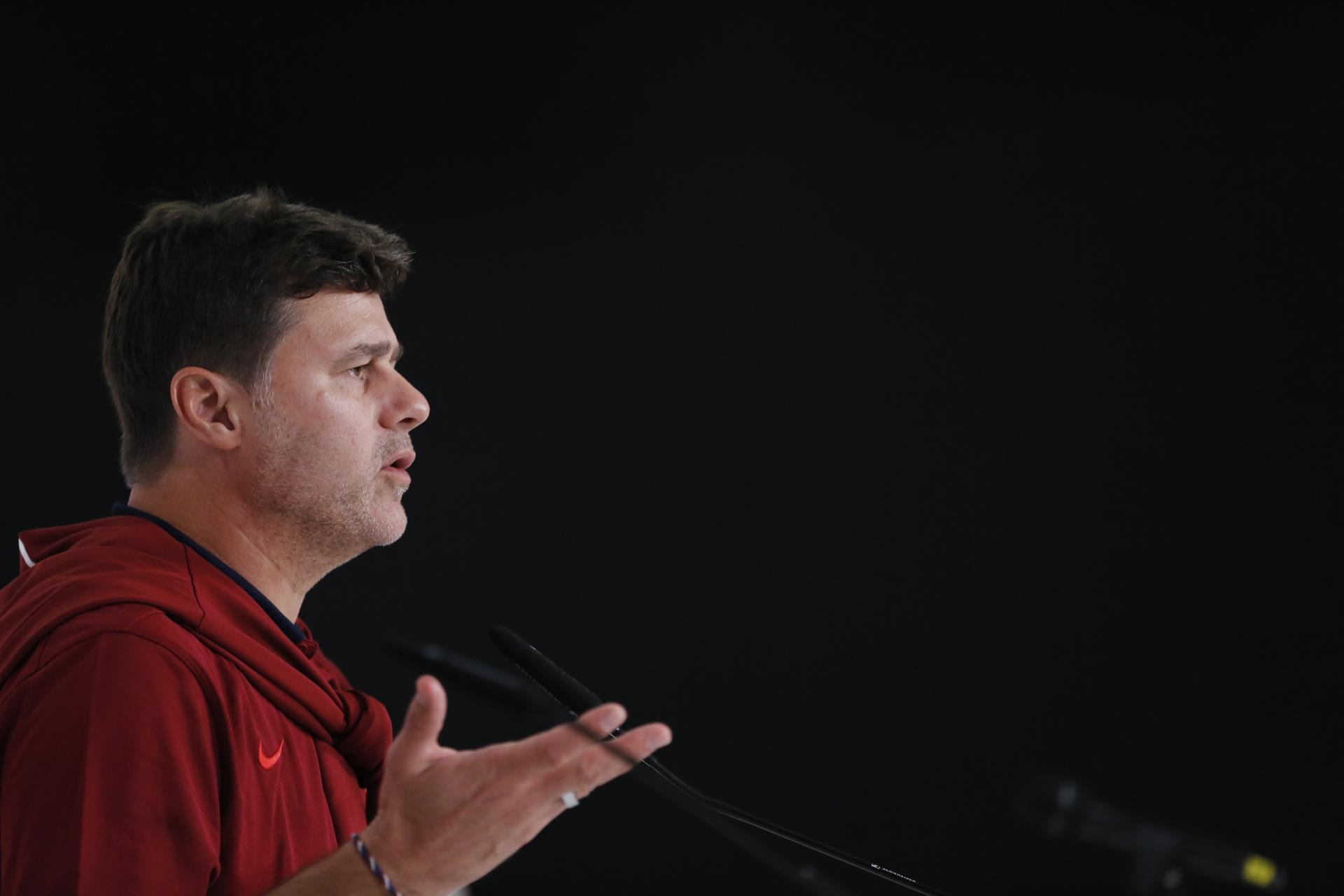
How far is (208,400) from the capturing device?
54.7 inches

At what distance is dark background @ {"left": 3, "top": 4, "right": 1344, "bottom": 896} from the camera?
3436mm

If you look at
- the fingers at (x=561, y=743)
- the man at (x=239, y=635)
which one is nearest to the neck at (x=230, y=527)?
the man at (x=239, y=635)

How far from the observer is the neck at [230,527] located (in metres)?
1.35

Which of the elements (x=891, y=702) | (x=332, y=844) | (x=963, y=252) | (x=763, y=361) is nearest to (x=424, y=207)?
(x=763, y=361)

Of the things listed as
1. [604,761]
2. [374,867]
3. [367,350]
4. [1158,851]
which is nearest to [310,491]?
[367,350]

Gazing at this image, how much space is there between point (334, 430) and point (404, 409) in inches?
3.6

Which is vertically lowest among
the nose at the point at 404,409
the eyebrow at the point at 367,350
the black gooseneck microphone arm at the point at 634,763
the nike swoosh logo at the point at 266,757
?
the nike swoosh logo at the point at 266,757

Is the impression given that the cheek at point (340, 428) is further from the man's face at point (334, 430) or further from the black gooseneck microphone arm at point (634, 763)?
the black gooseneck microphone arm at point (634, 763)

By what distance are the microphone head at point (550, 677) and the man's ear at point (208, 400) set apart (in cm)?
47

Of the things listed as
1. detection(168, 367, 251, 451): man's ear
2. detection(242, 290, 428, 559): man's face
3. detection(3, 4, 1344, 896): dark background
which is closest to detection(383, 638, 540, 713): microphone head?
detection(242, 290, 428, 559): man's face

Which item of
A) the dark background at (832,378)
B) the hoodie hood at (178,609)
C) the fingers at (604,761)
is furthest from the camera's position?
the dark background at (832,378)

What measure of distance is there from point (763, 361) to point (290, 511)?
7.74 feet

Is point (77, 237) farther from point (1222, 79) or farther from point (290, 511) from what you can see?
point (1222, 79)

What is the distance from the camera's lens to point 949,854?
3432mm
